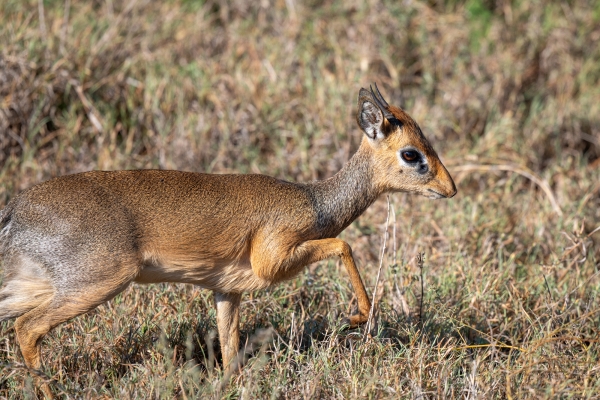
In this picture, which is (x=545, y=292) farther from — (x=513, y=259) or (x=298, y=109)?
(x=298, y=109)

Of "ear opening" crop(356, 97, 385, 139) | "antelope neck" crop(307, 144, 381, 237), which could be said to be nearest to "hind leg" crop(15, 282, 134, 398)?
"antelope neck" crop(307, 144, 381, 237)

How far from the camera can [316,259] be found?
14.8 ft

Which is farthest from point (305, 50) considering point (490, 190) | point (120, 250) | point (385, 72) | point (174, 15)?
point (120, 250)

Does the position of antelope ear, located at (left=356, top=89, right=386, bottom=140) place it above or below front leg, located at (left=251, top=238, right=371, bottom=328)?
above

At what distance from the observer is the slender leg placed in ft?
15.7

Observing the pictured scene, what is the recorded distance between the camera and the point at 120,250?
4.09 meters

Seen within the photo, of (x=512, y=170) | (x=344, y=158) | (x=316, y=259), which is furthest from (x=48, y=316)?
(x=512, y=170)

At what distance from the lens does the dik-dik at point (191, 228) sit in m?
4.08

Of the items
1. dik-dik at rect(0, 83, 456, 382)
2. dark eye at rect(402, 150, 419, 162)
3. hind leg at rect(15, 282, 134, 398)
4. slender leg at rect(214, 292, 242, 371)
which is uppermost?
dark eye at rect(402, 150, 419, 162)

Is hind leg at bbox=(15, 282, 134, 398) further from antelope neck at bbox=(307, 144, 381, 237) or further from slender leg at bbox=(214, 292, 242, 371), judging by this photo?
antelope neck at bbox=(307, 144, 381, 237)

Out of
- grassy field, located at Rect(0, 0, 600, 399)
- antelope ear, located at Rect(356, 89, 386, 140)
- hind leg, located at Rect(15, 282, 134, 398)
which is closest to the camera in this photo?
hind leg, located at Rect(15, 282, 134, 398)

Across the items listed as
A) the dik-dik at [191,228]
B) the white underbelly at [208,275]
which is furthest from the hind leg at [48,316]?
the white underbelly at [208,275]

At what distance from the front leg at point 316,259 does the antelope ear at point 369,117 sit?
70 cm

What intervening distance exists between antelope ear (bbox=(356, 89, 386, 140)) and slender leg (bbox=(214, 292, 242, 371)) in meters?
1.18
